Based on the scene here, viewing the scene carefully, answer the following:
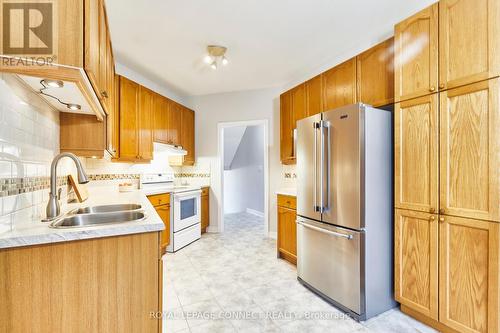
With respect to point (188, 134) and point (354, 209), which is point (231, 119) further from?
point (354, 209)

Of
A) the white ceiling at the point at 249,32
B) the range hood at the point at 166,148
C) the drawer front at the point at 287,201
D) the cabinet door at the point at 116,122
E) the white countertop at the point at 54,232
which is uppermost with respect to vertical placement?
the white ceiling at the point at 249,32

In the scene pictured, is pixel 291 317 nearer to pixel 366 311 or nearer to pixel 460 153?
pixel 366 311

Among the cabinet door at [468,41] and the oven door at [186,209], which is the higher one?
the cabinet door at [468,41]


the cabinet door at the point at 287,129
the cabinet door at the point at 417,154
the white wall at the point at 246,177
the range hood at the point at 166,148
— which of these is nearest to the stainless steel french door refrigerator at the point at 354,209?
the cabinet door at the point at 417,154

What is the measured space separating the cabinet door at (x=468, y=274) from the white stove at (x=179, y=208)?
2.93 meters

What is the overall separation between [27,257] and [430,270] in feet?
7.72

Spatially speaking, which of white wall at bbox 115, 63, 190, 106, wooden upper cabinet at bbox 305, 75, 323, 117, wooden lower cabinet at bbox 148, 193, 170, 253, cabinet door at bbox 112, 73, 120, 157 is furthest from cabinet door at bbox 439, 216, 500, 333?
white wall at bbox 115, 63, 190, 106

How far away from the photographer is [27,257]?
1016mm

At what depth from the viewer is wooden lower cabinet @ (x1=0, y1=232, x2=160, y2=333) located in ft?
3.28

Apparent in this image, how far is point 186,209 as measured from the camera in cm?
363

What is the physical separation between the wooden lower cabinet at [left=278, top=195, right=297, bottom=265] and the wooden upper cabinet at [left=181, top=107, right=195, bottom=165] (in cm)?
197

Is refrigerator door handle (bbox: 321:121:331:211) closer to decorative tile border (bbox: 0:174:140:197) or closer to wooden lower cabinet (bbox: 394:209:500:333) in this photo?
Answer: wooden lower cabinet (bbox: 394:209:500:333)

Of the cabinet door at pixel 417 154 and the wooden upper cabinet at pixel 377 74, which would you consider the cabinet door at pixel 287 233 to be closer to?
the cabinet door at pixel 417 154

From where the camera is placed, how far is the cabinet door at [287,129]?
11.1 ft
